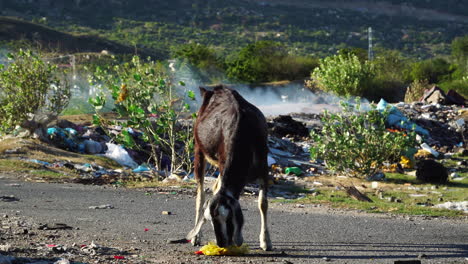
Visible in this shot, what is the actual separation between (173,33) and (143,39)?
984 centimetres

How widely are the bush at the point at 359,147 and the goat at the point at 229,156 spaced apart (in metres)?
10.8

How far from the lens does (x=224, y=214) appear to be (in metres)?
5.65

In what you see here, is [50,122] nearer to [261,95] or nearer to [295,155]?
[295,155]

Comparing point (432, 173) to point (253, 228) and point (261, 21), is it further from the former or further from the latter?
point (261, 21)

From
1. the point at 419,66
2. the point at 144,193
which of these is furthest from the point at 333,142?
the point at 419,66

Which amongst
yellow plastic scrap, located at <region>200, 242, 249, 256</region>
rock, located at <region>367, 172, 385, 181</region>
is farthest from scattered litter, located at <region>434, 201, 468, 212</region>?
yellow plastic scrap, located at <region>200, 242, 249, 256</region>

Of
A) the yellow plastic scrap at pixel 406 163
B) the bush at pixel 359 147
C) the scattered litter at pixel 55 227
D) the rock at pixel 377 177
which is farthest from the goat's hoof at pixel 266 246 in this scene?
the yellow plastic scrap at pixel 406 163

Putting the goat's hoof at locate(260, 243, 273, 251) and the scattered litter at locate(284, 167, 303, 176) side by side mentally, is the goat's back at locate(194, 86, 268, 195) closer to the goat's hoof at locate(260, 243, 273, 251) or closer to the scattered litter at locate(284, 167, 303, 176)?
the goat's hoof at locate(260, 243, 273, 251)

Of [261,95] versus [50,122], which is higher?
[50,122]

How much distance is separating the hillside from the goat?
75.2m

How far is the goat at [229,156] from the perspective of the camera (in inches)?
225

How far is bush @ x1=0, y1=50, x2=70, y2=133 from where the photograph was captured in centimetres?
1830

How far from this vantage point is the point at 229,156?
19.6ft

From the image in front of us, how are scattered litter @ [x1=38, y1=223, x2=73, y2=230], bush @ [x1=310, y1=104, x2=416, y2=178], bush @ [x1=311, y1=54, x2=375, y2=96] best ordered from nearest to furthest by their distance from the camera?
scattered litter @ [x1=38, y1=223, x2=73, y2=230], bush @ [x1=310, y1=104, x2=416, y2=178], bush @ [x1=311, y1=54, x2=375, y2=96]
